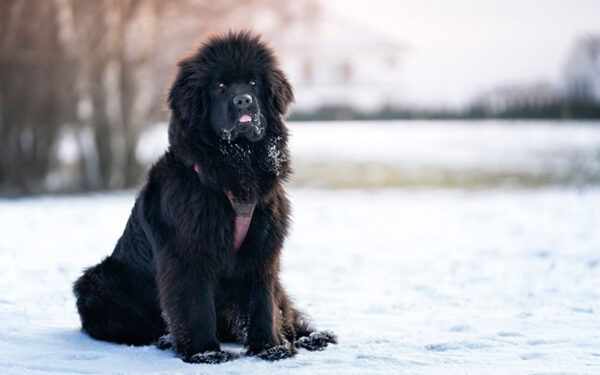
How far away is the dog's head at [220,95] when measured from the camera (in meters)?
3.80

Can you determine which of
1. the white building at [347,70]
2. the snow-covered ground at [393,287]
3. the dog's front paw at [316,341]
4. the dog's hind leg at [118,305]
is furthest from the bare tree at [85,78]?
the white building at [347,70]

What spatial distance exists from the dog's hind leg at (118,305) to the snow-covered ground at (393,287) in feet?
0.34

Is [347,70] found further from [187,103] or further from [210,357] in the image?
[210,357]

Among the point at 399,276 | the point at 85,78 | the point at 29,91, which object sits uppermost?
the point at 85,78

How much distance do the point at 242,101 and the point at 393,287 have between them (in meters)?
2.64

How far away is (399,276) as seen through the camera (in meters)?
6.27

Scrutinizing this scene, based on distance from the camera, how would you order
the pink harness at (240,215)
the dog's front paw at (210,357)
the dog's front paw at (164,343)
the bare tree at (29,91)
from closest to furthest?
the dog's front paw at (210,357), the pink harness at (240,215), the dog's front paw at (164,343), the bare tree at (29,91)

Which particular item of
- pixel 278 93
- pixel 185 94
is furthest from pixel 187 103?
pixel 278 93

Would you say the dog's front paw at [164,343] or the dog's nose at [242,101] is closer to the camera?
the dog's nose at [242,101]

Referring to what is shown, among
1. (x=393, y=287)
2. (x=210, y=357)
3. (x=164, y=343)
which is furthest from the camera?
(x=393, y=287)

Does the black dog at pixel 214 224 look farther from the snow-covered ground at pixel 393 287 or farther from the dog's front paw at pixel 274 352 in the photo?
the snow-covered ground at pixel 393 287

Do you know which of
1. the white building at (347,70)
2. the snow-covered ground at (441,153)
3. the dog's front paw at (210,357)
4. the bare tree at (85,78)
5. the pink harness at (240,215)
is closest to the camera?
the dog's front paw at (210,357)

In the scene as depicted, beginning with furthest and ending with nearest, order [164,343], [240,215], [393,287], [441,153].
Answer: [441,153]
[393,287]
[164,343]
[240,215]

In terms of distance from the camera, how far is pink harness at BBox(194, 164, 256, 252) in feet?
12.5
